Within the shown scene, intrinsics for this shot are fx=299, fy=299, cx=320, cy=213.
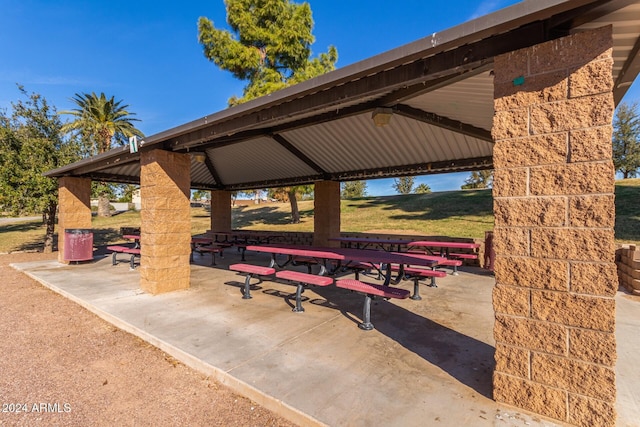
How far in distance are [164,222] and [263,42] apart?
50.0 feet

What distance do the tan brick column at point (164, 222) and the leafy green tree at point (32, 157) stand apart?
8030 millimetres

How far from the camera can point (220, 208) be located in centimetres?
1426

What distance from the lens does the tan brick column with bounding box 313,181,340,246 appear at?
1073 cm

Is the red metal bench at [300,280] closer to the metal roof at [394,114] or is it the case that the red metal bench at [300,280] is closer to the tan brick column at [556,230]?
the metal roof at [394,114]

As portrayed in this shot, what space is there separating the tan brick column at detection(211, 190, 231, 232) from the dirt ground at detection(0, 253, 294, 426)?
9707mm

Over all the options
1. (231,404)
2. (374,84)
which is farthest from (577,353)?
(374,84)

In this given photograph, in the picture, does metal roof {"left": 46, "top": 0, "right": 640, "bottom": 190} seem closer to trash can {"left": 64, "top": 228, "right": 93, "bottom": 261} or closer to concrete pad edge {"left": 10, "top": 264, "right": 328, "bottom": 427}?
trash can {"left": 64, "top": 228, "right": 93, "bottom": 261}

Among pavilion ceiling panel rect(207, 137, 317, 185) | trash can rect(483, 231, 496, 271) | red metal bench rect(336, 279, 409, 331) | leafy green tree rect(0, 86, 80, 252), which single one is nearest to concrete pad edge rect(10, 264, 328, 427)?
red metal bench rect(336, 279, 409, 331)

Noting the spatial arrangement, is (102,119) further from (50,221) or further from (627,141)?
(627,141)

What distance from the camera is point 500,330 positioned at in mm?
2459

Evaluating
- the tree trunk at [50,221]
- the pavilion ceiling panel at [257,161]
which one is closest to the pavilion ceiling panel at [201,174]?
the pavilion ceiling panel at [257,161]

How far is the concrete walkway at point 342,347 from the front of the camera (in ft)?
8.04

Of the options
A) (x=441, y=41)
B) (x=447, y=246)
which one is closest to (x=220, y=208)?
(x=447, y=246)

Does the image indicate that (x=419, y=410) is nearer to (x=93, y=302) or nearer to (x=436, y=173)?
(x=93, y=302)
